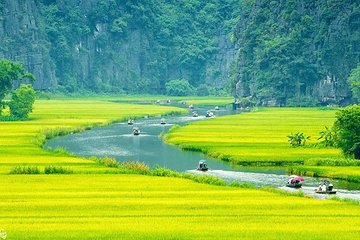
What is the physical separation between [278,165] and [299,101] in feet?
276

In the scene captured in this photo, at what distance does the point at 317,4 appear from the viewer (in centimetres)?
14112

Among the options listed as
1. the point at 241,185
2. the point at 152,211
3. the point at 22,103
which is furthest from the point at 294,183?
the point at 22,103

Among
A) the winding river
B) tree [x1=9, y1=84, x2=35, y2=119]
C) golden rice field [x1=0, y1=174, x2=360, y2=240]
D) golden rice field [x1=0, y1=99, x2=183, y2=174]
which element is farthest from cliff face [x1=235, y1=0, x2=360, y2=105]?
golden rice field [x1=0, y1=174, x2=360, y2=240]

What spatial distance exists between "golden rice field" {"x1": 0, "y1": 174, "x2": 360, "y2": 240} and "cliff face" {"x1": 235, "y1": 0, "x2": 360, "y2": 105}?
94135mm

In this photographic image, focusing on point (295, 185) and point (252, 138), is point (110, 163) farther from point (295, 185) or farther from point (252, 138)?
point (252, 138)

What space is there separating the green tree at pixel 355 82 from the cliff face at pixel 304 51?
21.5 ft

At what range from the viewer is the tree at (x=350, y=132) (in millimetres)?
56875

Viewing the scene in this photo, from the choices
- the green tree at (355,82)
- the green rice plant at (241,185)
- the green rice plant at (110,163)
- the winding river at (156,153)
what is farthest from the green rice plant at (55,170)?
the green tree at (355,82)

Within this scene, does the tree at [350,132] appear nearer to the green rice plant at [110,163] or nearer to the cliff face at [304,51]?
the green rice plant at [110,163]

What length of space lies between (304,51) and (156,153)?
7922 centimetres

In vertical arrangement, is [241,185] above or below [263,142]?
above

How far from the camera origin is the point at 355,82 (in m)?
119

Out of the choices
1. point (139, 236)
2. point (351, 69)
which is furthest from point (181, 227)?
point (351, 69)

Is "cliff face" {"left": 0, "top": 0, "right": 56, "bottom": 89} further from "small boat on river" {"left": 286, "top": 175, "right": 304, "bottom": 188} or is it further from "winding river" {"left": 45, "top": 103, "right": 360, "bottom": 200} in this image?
"small boat on river" {"left": 286, "top": 175, "right": 304, "bottom": 188}
